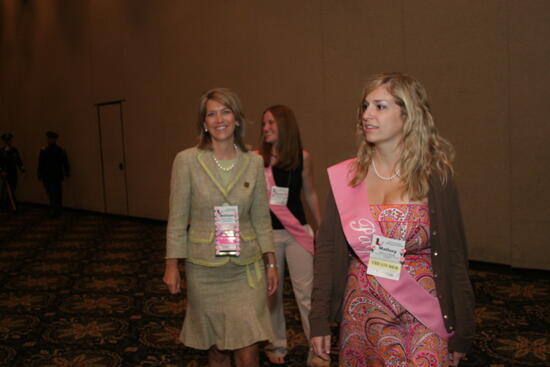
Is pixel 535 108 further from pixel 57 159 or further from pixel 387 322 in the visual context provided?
pixel 57 159

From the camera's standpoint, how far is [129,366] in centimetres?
324

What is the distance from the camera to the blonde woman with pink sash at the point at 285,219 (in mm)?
3275

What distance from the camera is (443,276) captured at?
1.71m

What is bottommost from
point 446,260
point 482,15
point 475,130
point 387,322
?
point 387,322

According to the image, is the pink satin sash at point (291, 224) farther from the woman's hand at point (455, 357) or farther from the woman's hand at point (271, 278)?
the woman's hand at point (455, 357)

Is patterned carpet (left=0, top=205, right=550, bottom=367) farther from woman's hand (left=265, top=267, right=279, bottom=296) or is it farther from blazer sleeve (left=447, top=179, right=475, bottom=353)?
blazer sleeve (left=447, top=179, right=475, bottom=353)

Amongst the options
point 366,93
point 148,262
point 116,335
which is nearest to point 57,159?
point 148,262

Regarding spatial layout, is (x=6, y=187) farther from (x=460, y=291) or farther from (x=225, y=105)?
(x=460, y=291)

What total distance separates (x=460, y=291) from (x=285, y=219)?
1.64 m

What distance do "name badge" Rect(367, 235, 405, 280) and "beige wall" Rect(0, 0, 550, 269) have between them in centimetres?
374

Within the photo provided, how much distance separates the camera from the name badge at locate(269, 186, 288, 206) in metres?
3.29

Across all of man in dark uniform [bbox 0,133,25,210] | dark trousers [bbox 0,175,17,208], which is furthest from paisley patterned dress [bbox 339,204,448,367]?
dark trousers [bbox 0,175,17,208]

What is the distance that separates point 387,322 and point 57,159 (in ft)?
32.1

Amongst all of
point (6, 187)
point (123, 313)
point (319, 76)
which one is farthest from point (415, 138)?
point (6, 187)
